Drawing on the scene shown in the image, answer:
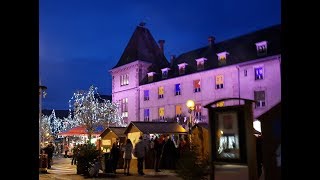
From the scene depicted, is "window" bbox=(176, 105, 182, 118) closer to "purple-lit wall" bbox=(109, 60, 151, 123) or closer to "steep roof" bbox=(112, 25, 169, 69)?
"purple-lit wall" bbox=(109, 60, 151, 123)

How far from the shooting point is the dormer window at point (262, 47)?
3881 cm

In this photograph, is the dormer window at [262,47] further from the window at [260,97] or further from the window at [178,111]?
the window at [178,111]

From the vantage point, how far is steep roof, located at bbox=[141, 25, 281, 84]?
3934cm

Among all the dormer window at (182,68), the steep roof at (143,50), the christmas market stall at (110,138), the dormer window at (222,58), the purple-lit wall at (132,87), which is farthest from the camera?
the steep roof at (143,50)

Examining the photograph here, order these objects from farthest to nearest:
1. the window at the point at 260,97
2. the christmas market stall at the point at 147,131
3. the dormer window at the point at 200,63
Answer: the dormer window at the point at 200,63 < the window at the point at 260,97 < the christmas market stall at the point at 147,131

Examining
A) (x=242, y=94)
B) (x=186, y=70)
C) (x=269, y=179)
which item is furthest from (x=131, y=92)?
(x=269, y=179)

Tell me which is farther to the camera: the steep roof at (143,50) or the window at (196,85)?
the steep roof at (143,50)

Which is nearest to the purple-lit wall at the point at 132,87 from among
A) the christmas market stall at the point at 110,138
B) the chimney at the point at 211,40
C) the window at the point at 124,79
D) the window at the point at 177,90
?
the window at the point at 124,79

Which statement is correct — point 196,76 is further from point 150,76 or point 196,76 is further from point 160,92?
point 150,76

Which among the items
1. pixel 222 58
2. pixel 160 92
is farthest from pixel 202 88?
pixel 160 92

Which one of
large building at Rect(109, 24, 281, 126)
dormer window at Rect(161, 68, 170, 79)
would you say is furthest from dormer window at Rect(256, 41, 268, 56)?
dormer window at Rect(161, 68, 170, 79)
